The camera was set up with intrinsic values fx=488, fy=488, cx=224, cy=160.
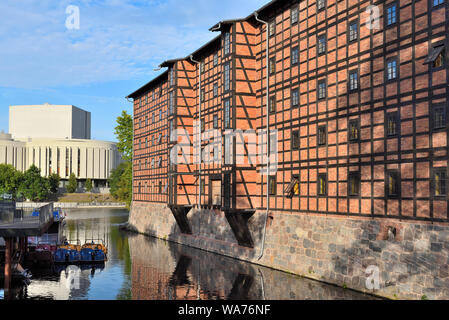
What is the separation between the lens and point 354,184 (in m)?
28.8

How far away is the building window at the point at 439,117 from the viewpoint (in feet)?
76.5

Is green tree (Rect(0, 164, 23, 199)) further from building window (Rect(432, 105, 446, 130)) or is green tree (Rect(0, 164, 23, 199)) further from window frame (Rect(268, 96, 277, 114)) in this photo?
building window (Rect(432, 105, 446, 130))

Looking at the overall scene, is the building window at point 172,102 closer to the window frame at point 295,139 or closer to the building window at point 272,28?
the building window at point 272,28

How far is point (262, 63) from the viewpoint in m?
38.5

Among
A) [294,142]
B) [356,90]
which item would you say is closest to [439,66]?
[356,90]

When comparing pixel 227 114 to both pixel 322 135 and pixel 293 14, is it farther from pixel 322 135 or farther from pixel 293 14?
pixel 322 135

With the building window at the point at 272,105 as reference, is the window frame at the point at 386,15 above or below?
above

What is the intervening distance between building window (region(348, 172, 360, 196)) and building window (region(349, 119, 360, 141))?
83.4 inches

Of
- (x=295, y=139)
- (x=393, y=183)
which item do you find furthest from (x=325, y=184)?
(x=393, y=183)

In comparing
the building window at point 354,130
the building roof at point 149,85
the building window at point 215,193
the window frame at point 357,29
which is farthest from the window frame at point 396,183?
the building roof at point 149,85

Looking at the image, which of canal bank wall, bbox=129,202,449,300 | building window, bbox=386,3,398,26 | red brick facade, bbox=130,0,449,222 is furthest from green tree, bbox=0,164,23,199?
building window, bbox=386,3,398,26

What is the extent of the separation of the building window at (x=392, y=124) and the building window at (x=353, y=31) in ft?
18.5

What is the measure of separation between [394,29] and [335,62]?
4939 millimetres
